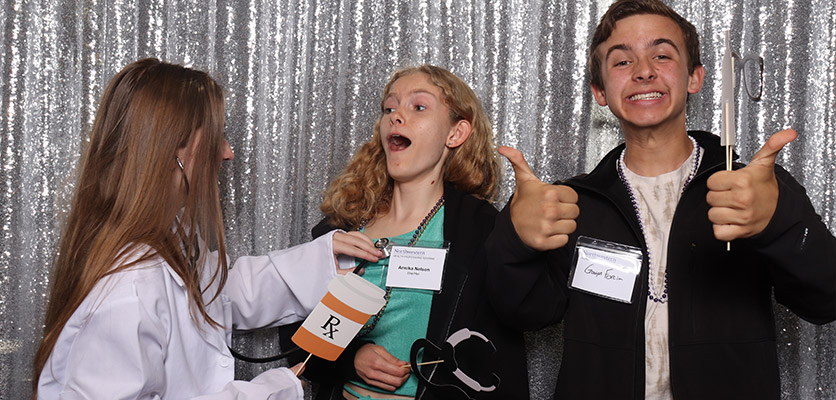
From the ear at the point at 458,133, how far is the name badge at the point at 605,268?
49cm

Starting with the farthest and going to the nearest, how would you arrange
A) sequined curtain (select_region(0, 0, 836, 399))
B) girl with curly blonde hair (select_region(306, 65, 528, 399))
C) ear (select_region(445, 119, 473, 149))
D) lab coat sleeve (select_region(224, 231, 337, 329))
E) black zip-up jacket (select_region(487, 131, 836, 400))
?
sequined curtain (select_region(0, 0, 836, 399)), ear (select_region(445, 119, 473, 149)), lab coat sleeve (select_region(224, 231, 337, 329)), girl with curly blonde hair (select_region(306, 65, 528, 399)), black zip-up jacket (select_region(487, 131, 836, 400))

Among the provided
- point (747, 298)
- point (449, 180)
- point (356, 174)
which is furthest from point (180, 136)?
point (747, 298)

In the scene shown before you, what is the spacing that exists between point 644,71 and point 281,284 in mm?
1070

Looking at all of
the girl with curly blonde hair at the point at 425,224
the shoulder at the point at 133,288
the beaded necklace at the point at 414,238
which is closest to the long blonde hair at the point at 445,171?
the girl with curly blonde hair at the point at 425,224

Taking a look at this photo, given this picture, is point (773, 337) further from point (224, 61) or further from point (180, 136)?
point (224, 61)

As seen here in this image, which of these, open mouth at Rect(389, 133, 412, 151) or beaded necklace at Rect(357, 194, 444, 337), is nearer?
beaded necklace at Rect(357, 194, 444, 337)

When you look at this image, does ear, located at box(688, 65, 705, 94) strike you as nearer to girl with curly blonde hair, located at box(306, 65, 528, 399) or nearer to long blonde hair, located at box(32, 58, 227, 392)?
girl with curly blonde hair, located at box(306, 65, 528, 399)

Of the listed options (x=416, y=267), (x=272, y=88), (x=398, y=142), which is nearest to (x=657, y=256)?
(x=416, y=267)

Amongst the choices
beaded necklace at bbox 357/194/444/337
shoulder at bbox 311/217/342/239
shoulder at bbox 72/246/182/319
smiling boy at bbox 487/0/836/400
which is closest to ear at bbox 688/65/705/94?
smiling boy at bbox 487/0/836/400

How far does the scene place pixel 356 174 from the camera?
76.2 inches

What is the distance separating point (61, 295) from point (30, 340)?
97cm

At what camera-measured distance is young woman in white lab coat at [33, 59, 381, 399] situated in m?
1.19

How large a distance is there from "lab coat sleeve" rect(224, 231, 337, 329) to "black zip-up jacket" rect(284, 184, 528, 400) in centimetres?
16

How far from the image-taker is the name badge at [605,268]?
143cm
